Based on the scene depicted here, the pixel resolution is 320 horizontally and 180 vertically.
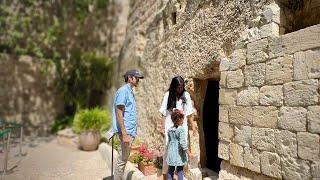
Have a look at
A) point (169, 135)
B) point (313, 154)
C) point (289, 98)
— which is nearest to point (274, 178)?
point (313, 154)

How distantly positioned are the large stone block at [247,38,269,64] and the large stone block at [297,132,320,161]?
39.0 inches

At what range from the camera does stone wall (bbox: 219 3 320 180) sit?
3.10 metres

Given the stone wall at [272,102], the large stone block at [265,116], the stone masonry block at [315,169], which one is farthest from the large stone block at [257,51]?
the stone masonry block at [315,169]

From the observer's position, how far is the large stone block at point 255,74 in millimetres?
3662

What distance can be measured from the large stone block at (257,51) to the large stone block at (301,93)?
1.60 feet

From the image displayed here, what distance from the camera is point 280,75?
3428mm

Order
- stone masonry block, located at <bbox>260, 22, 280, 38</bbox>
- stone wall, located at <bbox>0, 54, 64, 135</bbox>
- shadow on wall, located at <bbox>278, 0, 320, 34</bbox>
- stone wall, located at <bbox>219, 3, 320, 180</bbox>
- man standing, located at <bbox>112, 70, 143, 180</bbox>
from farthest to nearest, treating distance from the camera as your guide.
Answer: stone wall, located at <bbox>0, 54, 64, 135</bbox>, man standing, located at <bbox>112, 70, 143, 180</bbox>, shadow on wall, located at <bbox>278, 0, 320, 34</bbox>, stone masonry block, located at <bbox>260, 22, 280, 38</bbox>, stone wall, located at <bbox>219, 3, 320, 180</bbox>

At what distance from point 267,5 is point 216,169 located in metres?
3.00

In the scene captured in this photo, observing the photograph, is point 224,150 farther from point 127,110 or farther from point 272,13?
point 272,13

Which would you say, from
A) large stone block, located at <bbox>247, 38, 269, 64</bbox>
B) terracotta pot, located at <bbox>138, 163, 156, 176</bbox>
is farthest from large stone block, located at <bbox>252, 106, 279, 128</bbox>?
terracotta pot, located at <bbox>138, 163, 156, 176</bbox>

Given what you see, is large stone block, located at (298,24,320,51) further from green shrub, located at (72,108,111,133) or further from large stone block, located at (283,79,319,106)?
green shrub, located at (72,108,111,133)

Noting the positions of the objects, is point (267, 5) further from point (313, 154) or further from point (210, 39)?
point (313, 154)

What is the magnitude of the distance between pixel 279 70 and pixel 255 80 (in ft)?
1.22

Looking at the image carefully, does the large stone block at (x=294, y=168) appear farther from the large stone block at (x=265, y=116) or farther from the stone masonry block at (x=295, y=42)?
the stone masonry block at (x=295, y=42)
